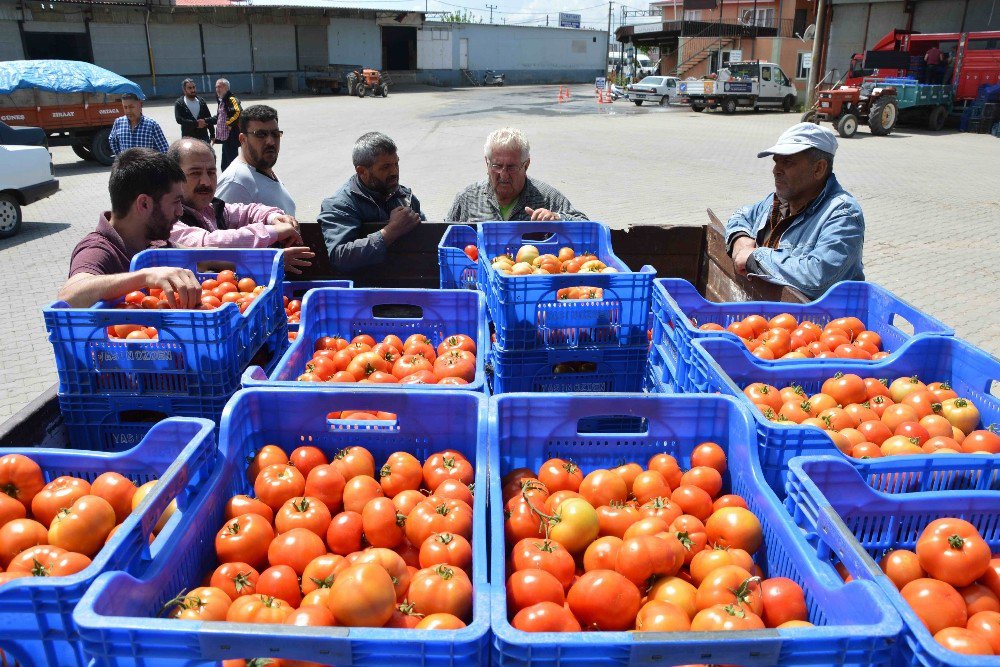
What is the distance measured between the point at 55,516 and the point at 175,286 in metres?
1.11

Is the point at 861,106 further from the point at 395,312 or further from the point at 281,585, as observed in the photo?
the point at 281,585

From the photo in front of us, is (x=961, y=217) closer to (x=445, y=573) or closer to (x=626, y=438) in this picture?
(x=626, y=438)

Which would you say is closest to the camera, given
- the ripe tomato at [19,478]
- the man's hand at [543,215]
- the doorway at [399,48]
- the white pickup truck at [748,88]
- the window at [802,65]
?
the ripe tomato at [19,478]

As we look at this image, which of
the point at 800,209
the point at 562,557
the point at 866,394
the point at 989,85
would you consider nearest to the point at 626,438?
the point at 562,557

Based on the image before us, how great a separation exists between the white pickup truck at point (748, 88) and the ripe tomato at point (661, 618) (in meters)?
31.4

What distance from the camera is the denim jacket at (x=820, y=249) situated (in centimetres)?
366

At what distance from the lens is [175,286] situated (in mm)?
2875

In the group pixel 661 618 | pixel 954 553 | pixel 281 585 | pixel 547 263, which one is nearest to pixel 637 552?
pixel 661 618

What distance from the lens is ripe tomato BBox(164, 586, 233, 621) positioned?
1.63 metres

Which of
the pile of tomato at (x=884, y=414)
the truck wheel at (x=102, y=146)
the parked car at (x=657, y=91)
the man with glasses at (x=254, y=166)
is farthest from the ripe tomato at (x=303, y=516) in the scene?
the parked car at (x=657, y=91)

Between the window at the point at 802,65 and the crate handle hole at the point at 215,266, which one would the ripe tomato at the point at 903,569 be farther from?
the window at the point at 802,65

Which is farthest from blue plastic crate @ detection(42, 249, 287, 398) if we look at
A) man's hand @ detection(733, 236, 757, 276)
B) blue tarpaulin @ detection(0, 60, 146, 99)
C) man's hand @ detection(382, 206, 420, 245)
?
blue tarpaulin @ detection(0, 60, 146, 99)

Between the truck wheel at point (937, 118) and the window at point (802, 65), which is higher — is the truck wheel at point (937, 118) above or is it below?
below

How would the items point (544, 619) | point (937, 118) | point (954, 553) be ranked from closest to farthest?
1. point (544, 619)
2. point (954, 553)
3. point (937, 118)
